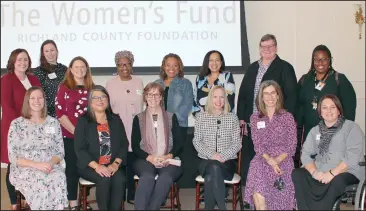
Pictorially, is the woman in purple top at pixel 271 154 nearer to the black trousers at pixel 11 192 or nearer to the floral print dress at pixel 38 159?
the floral print dress at pixel 38 159

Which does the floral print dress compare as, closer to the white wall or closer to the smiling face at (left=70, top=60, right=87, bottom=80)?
the smiling face at (left=70, top=60, right=87, bottom=80)

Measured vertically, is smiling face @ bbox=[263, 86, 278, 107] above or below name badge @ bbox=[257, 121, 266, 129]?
above

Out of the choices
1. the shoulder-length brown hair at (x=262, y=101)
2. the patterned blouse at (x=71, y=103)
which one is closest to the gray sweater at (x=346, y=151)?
the shoulder-length brown hair at (x=262, y=101)

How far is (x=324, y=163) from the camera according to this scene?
362 centimetres

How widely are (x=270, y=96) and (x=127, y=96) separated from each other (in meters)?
1.32

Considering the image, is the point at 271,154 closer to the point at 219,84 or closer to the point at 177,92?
Answer: the point at 219,84

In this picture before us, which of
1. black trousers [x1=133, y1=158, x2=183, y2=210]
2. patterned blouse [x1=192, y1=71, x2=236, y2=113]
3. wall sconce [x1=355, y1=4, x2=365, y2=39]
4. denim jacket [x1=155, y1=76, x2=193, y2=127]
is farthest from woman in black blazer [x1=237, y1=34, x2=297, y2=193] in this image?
wall sconce [x1=355, y1=4, x2=365, y2=39]

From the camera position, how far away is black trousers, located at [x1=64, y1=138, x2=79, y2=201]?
407 cm

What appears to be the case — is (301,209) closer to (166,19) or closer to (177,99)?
(177,99)

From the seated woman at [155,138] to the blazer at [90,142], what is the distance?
189mm

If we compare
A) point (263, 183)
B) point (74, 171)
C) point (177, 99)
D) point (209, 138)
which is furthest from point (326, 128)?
point (74, 171)

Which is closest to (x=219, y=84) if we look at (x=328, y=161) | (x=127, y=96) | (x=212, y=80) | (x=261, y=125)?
(x=212, y=80)

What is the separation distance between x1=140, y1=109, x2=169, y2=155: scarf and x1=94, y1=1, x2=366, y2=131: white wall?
167 centimetres

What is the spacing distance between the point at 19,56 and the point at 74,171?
109 centimetres
